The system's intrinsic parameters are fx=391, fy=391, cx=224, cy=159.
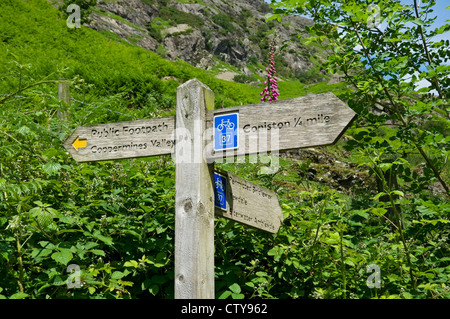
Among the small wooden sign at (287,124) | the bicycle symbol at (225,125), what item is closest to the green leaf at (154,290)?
the small wooden sign at (287,124)

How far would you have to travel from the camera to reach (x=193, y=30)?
79.6 metres

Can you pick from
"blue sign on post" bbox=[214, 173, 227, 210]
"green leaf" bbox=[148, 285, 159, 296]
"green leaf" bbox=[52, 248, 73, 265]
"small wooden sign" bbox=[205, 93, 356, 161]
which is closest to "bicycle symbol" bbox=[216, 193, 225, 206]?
"blue sign on post" bbox=[214, 173, 227, 210]

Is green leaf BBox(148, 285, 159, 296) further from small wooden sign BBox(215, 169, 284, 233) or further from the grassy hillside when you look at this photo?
small wooden sign BBox(215, 169, 284, 233)

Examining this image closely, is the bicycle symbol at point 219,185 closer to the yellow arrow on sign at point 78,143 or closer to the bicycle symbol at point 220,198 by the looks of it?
the bicycle symbol at point 220,198

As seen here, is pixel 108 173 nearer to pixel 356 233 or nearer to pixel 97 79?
pixel 356 233

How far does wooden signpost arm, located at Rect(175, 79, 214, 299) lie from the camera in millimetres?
1908

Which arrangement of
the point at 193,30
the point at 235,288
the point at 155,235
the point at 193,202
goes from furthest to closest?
the point at 193,30 → the point at 155,235 → the point at 235,288 → the point at 193,202

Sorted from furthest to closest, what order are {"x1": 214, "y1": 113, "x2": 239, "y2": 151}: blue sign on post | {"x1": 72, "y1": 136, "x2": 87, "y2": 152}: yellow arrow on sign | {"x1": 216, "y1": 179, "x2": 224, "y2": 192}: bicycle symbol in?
{"x1": 72, "y1": 136, "x2": 87, "y2": 152}: yellow arrow on sign < {"x1": 216, "y1": 179, "x2": 224, "y2": 192}: bicycle symbol < {"x1": 214, "y1": 113, "x2": 239, "y2": 151}: blue sign on post

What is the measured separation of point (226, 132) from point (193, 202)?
408 mm

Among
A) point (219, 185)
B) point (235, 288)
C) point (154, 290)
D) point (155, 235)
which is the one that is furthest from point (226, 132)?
point (155, 235)

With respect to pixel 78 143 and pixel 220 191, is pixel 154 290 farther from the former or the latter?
pixel 78 143

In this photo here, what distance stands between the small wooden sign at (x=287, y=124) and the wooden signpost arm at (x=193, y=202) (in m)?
0.08

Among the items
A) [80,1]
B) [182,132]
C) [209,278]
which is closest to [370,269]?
[209,278]

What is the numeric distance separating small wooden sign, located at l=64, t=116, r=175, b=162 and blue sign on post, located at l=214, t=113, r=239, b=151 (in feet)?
0.85
